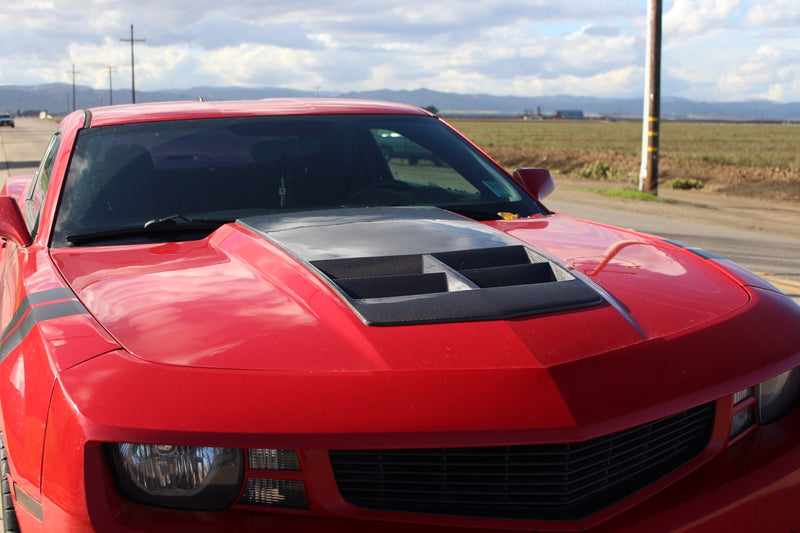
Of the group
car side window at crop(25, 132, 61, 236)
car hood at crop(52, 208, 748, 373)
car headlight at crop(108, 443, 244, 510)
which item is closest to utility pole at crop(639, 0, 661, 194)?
car side window at crop(25, 132, 61, 236)

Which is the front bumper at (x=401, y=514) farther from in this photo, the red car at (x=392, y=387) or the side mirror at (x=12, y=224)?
the side mirror at (x=12, y=224)

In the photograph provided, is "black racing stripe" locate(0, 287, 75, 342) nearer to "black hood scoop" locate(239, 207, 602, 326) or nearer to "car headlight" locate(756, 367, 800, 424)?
"black hood scoop" locate(239, 207, 602, 326)

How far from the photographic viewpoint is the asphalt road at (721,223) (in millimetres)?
7996

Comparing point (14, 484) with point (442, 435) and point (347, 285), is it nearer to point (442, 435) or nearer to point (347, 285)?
point (347, 285)

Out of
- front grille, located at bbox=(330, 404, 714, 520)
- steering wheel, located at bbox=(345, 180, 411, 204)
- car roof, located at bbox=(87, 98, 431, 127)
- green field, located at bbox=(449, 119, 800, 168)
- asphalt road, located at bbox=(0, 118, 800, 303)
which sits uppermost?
green field, located at bbox=(449, 119, 800, 168)

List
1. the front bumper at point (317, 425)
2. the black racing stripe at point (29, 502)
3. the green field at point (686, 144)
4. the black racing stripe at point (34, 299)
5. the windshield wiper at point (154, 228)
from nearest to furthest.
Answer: the front bumper at point (317, 425) < the black racing stripe at point (29, 502) < the black racing stripe at point (34, 299) < the windshield wiper at point (154, 228) < the green field at point (686, 144)

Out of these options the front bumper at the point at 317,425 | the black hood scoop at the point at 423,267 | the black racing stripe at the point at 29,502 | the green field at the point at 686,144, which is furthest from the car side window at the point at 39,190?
the green field at the point at 686,144

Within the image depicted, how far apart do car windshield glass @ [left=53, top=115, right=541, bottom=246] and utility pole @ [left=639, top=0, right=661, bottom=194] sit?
1287 cm

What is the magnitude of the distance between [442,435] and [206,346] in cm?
56

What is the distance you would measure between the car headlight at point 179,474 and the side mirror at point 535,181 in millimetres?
2294

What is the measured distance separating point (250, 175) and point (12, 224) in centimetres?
88

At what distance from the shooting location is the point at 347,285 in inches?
80.0

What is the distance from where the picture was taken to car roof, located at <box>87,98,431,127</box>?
10.8ft

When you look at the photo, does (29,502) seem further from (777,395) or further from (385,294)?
(777,395)
